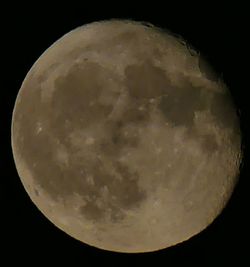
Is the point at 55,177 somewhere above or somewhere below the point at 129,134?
below

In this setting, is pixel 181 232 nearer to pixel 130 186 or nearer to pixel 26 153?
pixel 130 186

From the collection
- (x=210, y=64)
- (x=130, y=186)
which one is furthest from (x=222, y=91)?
(x=130, y=186)

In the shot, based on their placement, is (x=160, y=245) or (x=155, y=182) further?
(x=160, y=245)

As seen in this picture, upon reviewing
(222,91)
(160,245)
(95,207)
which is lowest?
(160,245)

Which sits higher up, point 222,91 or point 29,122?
point 222,91

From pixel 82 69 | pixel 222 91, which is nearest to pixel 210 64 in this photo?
pixel 222 91

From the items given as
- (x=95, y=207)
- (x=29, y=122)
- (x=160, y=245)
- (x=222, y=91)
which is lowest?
(x=160, y=245)

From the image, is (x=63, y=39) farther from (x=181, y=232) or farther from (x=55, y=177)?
(x=181, y=232)
